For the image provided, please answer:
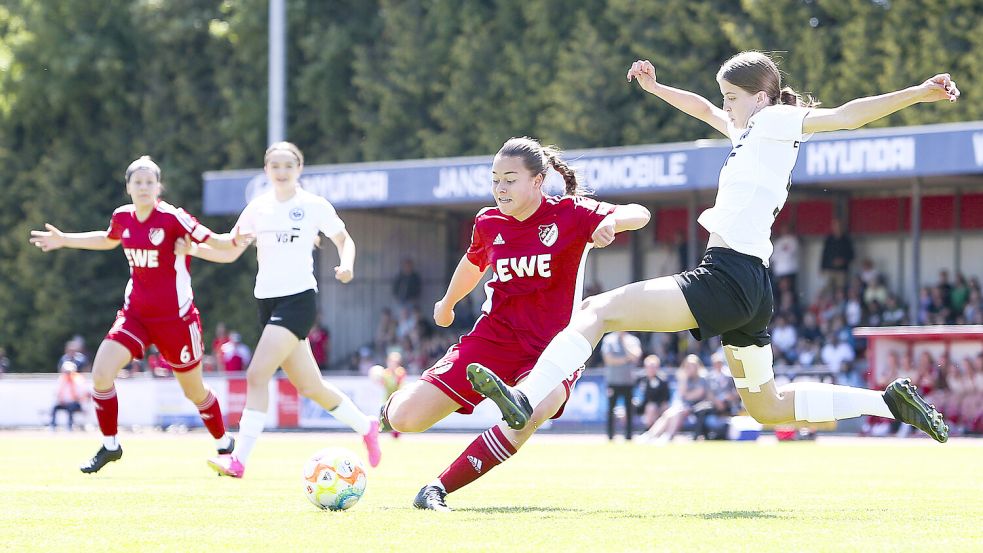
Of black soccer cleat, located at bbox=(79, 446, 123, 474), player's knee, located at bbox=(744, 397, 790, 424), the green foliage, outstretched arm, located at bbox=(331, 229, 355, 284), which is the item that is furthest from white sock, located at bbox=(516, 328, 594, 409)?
the green foliage

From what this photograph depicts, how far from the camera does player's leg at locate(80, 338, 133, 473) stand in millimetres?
10719

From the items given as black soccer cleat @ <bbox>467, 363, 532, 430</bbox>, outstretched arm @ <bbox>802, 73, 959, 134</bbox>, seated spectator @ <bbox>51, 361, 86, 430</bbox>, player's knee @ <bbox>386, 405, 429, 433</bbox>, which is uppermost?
outstretched arm @ <bbox>802, 73, 959, 134</bbox>

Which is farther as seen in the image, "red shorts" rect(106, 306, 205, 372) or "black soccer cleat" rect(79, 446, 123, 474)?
"red shorts" rect(106, 306, 205, 372)

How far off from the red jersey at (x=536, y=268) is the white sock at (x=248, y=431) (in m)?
3.49

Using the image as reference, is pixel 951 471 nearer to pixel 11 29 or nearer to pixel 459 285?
pixel 459 285

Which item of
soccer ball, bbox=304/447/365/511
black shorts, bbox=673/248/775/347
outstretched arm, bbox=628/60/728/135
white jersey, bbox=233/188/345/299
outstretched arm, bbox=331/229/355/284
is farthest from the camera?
white jersey, bbox=233/188/345/299

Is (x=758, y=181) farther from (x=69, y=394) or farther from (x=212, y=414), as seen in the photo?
(x=69, y=394)

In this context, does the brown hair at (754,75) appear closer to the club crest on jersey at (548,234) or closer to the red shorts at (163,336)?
the club crest on jersey at (548,234)

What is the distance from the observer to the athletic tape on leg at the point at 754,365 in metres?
7.52

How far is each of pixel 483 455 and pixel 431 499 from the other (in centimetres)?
33

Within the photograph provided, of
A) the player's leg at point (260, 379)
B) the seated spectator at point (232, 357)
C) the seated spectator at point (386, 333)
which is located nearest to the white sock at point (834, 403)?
the player's leg at point (260, 379)

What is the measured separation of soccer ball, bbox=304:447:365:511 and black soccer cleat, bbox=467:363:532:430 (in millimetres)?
1355

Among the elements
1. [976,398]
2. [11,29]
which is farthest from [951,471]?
[11,29]

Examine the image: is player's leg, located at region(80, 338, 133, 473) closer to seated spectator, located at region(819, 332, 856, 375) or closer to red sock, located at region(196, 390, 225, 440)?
red sock, located at region(196, 390, 225, 440)
